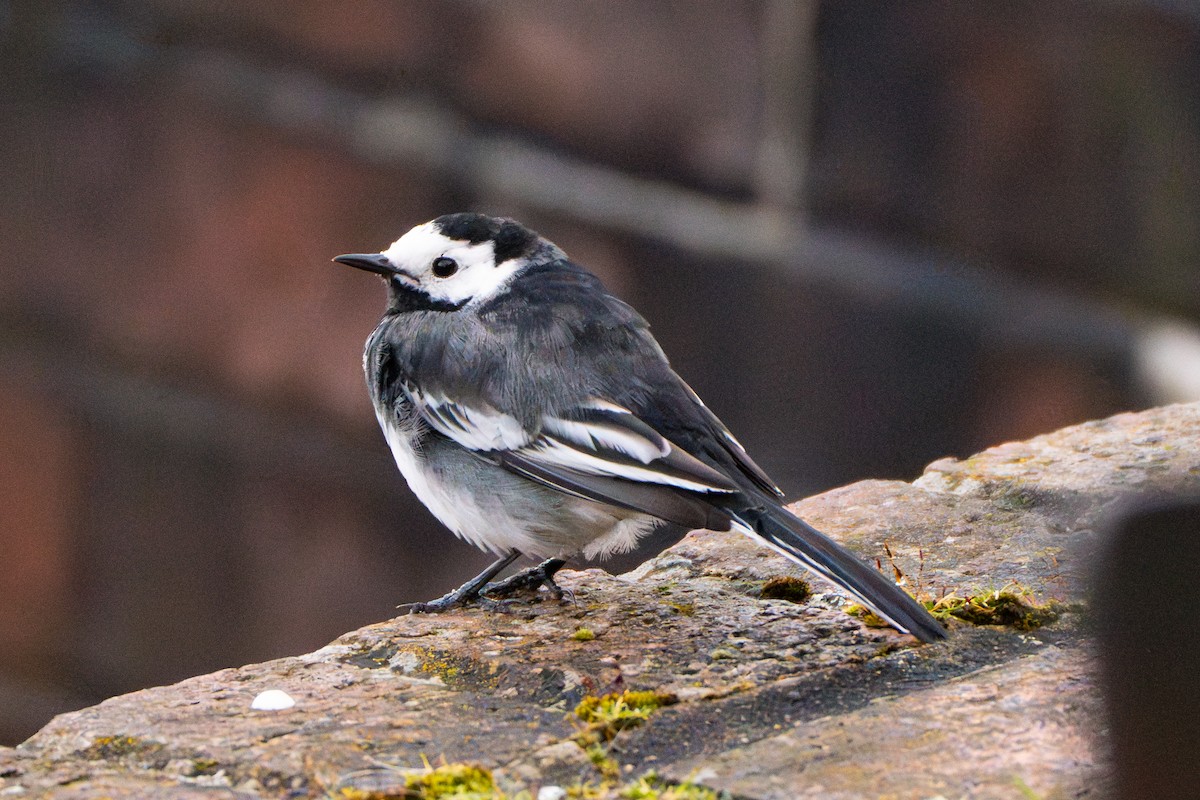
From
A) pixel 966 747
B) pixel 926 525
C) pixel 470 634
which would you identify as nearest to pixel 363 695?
pixel 470 634

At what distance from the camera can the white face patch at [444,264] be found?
12.1ft

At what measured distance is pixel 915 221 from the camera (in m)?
4.49

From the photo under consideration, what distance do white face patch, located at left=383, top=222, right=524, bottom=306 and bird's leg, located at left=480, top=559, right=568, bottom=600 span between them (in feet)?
2.60

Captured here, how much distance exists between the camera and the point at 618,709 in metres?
2.10

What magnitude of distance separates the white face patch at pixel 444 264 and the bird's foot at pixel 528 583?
79 centimetres

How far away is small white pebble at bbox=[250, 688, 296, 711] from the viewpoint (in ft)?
7.22

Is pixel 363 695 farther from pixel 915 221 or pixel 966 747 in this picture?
pixel 915 221

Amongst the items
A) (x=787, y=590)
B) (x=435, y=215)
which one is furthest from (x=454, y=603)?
(x=435, y=215)

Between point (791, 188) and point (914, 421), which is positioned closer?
point (791, 188)

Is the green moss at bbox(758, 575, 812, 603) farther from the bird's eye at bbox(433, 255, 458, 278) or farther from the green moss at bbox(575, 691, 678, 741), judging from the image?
the bird's eye at bbox(433, 255, 458, 278)

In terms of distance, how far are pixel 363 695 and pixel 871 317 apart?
2.76 m

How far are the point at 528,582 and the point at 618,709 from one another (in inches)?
43.6

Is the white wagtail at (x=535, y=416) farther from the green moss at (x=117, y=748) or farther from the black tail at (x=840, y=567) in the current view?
the green moss at (x=117, y=748)

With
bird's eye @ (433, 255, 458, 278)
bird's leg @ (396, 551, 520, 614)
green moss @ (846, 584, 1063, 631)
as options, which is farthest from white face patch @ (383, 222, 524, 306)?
green moss @ (846, 584, 1063, 631)
